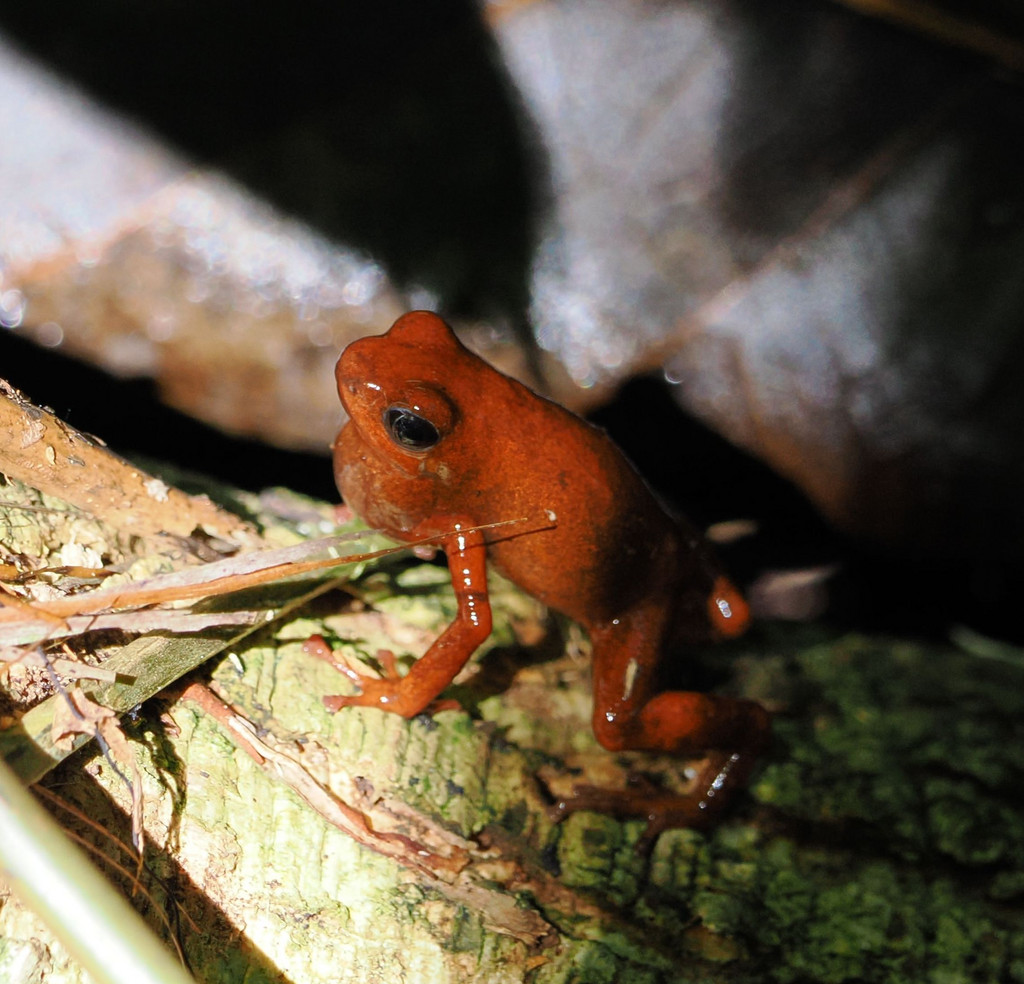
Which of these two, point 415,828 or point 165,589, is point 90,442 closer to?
point 165,589

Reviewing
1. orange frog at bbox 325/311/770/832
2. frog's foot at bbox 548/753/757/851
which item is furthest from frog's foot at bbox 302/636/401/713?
frog's foot at bbox 548/753/757/851

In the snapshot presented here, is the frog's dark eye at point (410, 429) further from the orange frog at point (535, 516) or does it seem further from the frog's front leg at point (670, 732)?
the frog's front leg at point (670, 732)

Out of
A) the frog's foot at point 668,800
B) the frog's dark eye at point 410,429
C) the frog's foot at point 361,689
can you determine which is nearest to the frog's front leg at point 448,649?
the frog's foot at point 361,689

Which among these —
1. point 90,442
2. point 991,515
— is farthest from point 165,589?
point 991,515

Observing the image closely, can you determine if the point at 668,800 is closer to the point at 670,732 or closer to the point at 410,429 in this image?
the point at 670,732

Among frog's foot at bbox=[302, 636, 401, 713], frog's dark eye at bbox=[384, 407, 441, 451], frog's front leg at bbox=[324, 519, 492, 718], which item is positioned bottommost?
frog's foot at bbox=[302, 636, 401, 713]

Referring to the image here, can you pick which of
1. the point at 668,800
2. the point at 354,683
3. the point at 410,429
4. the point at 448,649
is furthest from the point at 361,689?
the point at 668,800

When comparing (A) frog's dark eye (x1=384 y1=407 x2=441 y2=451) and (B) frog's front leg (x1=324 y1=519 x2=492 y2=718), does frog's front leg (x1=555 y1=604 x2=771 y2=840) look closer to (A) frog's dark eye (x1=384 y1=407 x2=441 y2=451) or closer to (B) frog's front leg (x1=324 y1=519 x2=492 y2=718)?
(B) frog's front leg (x1=324 y1=519 x2=492 y2=718)
